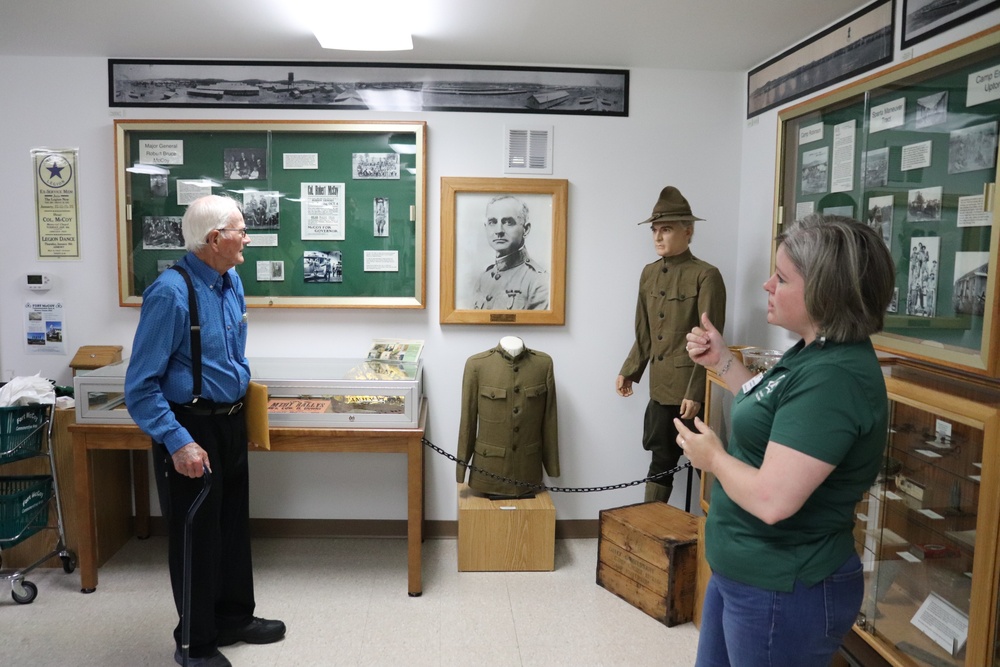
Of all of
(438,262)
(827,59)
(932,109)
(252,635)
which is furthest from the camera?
(438,262)

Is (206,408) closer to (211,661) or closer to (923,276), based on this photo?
(211,661)

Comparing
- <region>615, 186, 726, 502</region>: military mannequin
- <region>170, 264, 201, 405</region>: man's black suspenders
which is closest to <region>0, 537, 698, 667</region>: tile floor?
<region>615, 186, 726, 502</region>: military mannequin

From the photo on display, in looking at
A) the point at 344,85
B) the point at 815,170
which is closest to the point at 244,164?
the point at 344,85

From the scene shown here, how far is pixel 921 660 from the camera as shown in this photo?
2.16 meters

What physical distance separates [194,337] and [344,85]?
6.28 ft

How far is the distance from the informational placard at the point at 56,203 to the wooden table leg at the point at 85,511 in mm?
1220

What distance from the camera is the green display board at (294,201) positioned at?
12.8 ft

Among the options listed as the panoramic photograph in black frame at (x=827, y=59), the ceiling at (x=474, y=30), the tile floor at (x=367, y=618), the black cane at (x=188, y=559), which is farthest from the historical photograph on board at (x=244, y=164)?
the panoramic photograph in black frame at (x=827, y=59)

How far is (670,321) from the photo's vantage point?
3682 millimetres

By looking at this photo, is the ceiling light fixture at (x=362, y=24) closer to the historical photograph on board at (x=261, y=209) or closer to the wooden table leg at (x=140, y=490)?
the historical photograph on board at (x=261, y=209)

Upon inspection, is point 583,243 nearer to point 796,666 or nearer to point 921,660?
point 921,660

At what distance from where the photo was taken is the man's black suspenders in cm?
258

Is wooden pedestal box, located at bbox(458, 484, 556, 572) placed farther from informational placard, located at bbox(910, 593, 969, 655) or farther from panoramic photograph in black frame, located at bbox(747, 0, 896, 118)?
panoramic photograph in black frame, located at bbox(747, 0, 896, 118)

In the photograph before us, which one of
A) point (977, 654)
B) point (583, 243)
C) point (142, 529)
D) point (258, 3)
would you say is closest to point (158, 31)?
point (258, 3)
